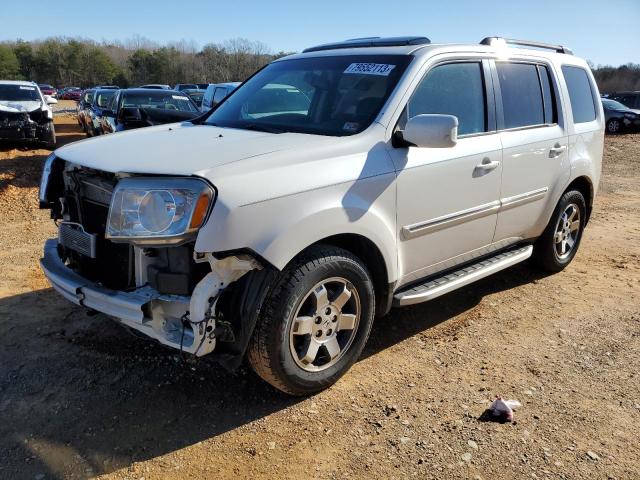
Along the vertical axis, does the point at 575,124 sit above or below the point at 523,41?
below

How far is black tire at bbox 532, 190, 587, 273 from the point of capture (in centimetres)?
491

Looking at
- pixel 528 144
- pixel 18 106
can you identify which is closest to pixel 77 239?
pixel 528 144

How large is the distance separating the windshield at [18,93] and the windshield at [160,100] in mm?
3938

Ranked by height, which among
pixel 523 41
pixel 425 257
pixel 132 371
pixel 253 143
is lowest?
pixel 132 371

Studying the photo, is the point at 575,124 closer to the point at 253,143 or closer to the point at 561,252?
the point at 561,252

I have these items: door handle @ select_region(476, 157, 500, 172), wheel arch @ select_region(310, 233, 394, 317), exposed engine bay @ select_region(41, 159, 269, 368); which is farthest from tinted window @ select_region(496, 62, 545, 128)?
exposed engine bay @ select_region(41, 159, 269, 368)

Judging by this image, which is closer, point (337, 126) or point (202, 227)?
point (202, 227)

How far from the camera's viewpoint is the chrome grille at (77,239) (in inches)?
118

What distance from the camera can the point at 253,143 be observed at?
3.10m

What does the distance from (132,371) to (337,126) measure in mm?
1978

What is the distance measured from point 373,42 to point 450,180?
1259 millimetres

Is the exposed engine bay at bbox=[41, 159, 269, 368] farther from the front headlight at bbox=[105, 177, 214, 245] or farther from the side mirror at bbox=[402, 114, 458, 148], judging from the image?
the side mirror at bbox=[402, 114, 458, 148]

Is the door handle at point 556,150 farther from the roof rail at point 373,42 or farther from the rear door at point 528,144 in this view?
the roof rail at point 373,42

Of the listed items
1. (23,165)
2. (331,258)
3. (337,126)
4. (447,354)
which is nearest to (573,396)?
(447,354)
